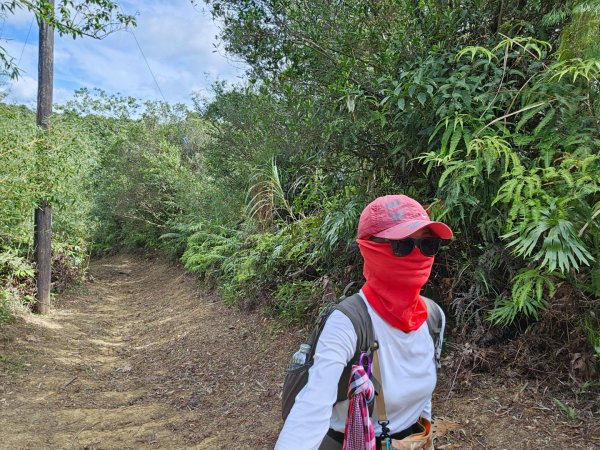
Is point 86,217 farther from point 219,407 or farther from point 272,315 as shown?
point 219,407

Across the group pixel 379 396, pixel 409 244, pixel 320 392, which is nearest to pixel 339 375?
pixel 320 392

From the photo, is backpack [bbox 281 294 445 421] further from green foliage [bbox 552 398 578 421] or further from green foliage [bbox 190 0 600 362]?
green foliage [bbox 552 398 578 421]

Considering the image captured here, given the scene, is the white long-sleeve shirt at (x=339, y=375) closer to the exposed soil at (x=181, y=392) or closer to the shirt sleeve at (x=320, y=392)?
the shirt sleeve at (x=320, y=392)

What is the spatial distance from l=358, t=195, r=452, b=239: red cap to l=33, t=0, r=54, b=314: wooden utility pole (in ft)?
27.7

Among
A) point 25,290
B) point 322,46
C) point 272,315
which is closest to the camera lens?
point 322,46

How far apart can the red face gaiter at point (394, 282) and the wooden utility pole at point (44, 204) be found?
8.48m

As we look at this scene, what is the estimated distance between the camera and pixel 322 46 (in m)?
4.78

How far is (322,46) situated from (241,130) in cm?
470

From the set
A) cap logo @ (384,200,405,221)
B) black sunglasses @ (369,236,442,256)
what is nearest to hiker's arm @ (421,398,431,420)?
black sunglasses @ (369,236,442,256)

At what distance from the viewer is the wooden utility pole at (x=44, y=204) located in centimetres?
865

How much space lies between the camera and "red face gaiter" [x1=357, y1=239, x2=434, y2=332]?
168cm

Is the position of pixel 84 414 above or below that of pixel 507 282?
below

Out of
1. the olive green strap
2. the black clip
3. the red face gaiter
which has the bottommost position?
the black clip

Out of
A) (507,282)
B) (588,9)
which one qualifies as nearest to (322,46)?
(588,9)
